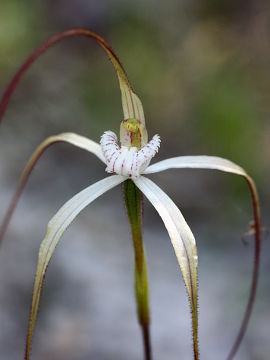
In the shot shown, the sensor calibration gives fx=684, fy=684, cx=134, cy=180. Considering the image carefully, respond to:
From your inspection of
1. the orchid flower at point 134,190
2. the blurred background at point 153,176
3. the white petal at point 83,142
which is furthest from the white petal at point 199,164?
the blurred background at point 153,176

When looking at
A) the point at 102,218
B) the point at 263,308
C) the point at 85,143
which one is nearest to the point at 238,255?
the point at 263,308

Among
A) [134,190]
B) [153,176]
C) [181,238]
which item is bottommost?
[181,238]

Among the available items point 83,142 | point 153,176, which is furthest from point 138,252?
point 153,176

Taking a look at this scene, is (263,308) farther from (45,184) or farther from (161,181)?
(45,184)

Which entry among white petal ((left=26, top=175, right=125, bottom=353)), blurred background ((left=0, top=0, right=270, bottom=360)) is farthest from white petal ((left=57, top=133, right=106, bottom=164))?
blurred background ((left=0, top=0, right=270, bottom=360))

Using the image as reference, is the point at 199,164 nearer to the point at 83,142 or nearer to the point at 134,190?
the point at 134,190

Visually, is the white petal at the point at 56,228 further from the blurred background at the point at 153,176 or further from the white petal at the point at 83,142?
the blurred background at the point at 153,176
